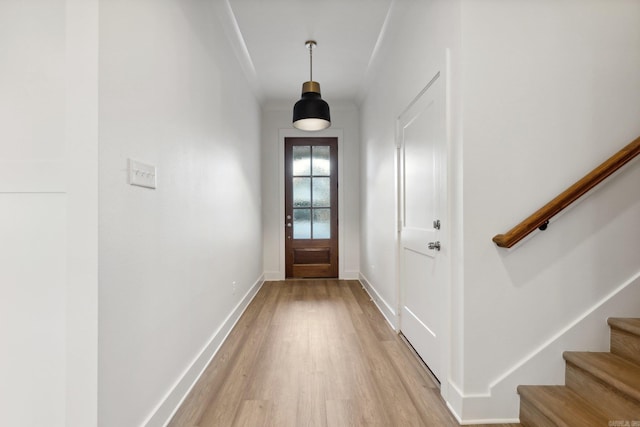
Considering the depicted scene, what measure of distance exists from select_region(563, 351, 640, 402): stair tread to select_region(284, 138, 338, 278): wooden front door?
3.90m

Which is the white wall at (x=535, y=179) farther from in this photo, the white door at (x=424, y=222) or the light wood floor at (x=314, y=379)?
the light wood floor at (x=314, y=379)

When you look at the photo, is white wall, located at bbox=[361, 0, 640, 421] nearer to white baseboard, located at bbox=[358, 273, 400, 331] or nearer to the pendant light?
white baseboard, located at bbox=[358, 273, 400, 331]

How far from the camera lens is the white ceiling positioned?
2.86 metres

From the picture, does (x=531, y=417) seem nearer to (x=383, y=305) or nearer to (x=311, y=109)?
(x=383, y=305)

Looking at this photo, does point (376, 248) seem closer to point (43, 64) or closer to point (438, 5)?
point (438, 5)

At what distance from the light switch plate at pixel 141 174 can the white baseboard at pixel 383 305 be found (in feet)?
7.83

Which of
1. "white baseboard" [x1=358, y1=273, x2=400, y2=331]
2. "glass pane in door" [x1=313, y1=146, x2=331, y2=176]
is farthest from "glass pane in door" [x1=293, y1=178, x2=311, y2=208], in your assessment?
"white baseboard" [x1=358, y1=273, x2=400, y2=331]

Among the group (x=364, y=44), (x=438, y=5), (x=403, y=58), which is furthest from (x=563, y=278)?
(x=364, y=44)

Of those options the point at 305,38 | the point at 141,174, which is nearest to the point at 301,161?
the point at 305,38

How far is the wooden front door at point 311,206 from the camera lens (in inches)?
215

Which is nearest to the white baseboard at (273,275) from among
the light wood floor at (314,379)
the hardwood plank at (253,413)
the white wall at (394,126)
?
the white wall at (394,126)

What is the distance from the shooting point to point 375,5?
111 inches

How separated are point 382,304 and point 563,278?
83.3 inches

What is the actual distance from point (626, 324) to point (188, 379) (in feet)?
8.05
